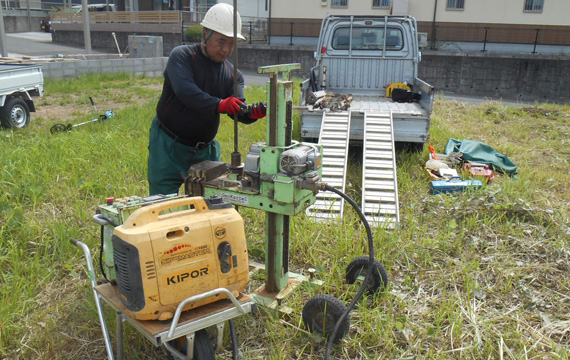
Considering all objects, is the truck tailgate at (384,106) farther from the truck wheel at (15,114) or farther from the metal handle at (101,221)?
the truck wheel at (15,114)

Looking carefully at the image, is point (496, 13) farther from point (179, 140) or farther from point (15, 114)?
point (179, 140)

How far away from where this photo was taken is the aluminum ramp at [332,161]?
14.2 feet

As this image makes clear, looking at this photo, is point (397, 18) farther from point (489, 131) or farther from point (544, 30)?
point (544, 30)

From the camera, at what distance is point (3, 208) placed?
3916mm

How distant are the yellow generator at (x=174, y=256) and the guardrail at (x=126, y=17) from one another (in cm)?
2348

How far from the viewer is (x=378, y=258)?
339cm

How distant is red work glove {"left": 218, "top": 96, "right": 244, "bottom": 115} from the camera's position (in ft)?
8.86

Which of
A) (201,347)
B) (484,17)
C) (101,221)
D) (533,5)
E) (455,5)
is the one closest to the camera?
(201,347)

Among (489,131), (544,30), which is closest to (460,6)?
(544,30)

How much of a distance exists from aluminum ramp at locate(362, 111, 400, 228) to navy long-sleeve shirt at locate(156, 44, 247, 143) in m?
1.62

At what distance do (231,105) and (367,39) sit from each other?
568 centimetres

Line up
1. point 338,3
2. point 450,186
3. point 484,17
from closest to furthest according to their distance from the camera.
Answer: point 450,186
point 484,17
point 338,3

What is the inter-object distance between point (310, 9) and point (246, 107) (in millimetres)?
20943

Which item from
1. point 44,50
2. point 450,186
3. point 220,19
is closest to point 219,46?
point 220,19
